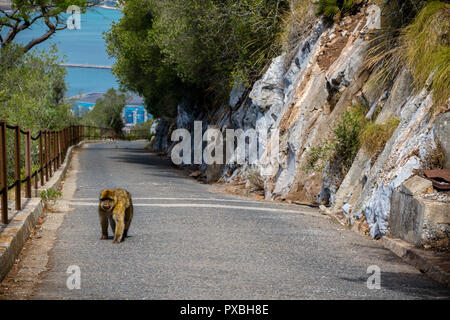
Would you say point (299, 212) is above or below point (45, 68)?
below

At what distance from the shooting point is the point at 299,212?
40.2 feet

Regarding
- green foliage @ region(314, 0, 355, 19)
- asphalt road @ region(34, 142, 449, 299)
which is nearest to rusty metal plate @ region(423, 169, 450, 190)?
asphalt road @ region(34, 142, 449, 299)

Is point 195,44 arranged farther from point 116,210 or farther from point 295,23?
point 116,210

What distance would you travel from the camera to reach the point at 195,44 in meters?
24.0

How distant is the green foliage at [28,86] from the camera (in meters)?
23.9

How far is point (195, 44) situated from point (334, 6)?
778 centimetres

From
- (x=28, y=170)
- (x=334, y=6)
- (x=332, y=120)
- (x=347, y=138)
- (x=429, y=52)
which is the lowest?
(x=28, y=170)

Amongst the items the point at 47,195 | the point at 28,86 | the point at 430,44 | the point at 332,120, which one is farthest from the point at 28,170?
the point at 28,86

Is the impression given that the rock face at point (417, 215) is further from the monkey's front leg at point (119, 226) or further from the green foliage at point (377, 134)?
the monkey's front leg at point (119, 226)

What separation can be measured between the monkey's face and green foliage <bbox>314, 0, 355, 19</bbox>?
36.7 ft

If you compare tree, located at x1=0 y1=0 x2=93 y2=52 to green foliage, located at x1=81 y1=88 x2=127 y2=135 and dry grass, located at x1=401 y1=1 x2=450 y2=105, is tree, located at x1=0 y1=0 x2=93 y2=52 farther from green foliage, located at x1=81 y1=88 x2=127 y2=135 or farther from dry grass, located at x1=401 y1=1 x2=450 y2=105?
green foliage, located at x1=81 y1=88 x2=127 y2=135

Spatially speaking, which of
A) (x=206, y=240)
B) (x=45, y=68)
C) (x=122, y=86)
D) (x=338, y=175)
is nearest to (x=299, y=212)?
(x=338, y=175)
